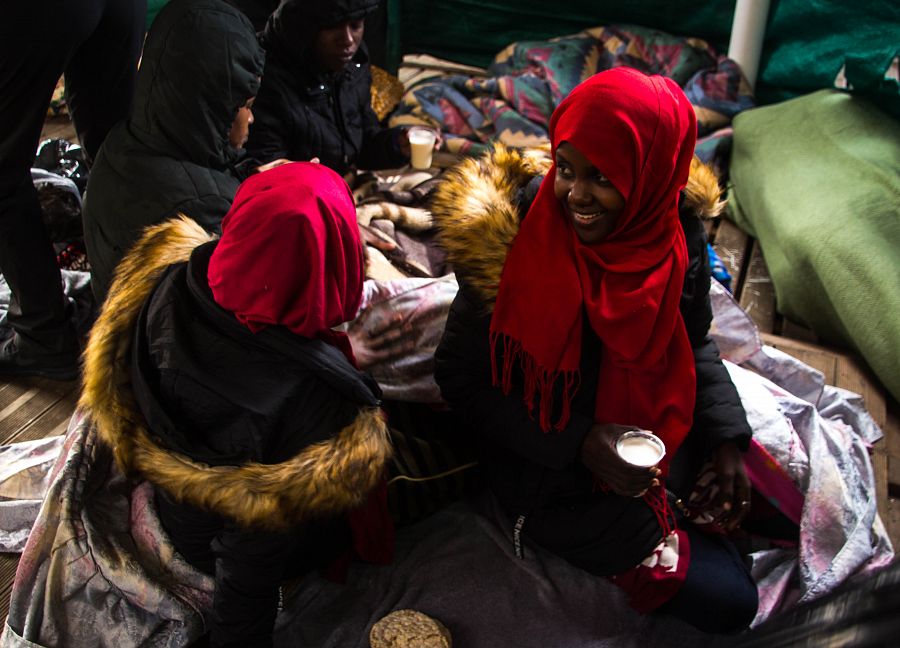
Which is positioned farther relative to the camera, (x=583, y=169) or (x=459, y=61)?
(x=459, y=61)

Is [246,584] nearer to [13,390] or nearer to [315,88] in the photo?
[13,390]

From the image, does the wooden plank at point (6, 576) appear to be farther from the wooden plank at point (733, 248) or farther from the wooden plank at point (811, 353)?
the wooden plank at point (733, 248)

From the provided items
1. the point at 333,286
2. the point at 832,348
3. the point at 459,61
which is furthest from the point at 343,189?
the point at 459,61

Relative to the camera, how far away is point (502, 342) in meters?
1.58

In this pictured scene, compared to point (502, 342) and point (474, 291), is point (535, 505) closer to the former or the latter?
point (502, 342)

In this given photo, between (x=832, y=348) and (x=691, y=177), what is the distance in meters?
1.29

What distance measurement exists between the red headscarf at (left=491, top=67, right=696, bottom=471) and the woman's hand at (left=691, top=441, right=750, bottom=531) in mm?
273

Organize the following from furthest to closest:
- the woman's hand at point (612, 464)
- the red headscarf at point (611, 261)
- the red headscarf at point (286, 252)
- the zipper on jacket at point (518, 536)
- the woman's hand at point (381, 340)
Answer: the woman's hand at point (381, 340), the zipper on jacket at point (518, 536), the woman's hand at point (612, 464), the red headscarf at point (611, 261), the red headscarf at point (286, 252)

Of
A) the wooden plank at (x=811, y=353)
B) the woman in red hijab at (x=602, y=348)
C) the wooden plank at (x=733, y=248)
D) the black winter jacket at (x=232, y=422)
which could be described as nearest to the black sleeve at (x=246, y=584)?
the black winter jacket at (x=232, y=422)

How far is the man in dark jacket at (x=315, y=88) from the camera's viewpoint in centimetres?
246

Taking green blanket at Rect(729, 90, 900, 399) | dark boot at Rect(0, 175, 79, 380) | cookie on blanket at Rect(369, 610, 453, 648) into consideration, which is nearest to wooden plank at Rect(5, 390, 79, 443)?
dark boot at Rect(0, 175, 79, 380)

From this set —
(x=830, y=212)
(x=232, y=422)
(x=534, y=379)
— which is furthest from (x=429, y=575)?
(x=830, y=212)

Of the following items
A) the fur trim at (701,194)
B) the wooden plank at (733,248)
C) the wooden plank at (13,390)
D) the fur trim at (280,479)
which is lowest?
the wooden plank at (733,248)

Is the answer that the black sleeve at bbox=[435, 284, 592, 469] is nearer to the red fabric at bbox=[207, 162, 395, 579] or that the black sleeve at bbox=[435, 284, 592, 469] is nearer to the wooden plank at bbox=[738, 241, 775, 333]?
the red fabric at bbox=[207, 162, 395, 579]
